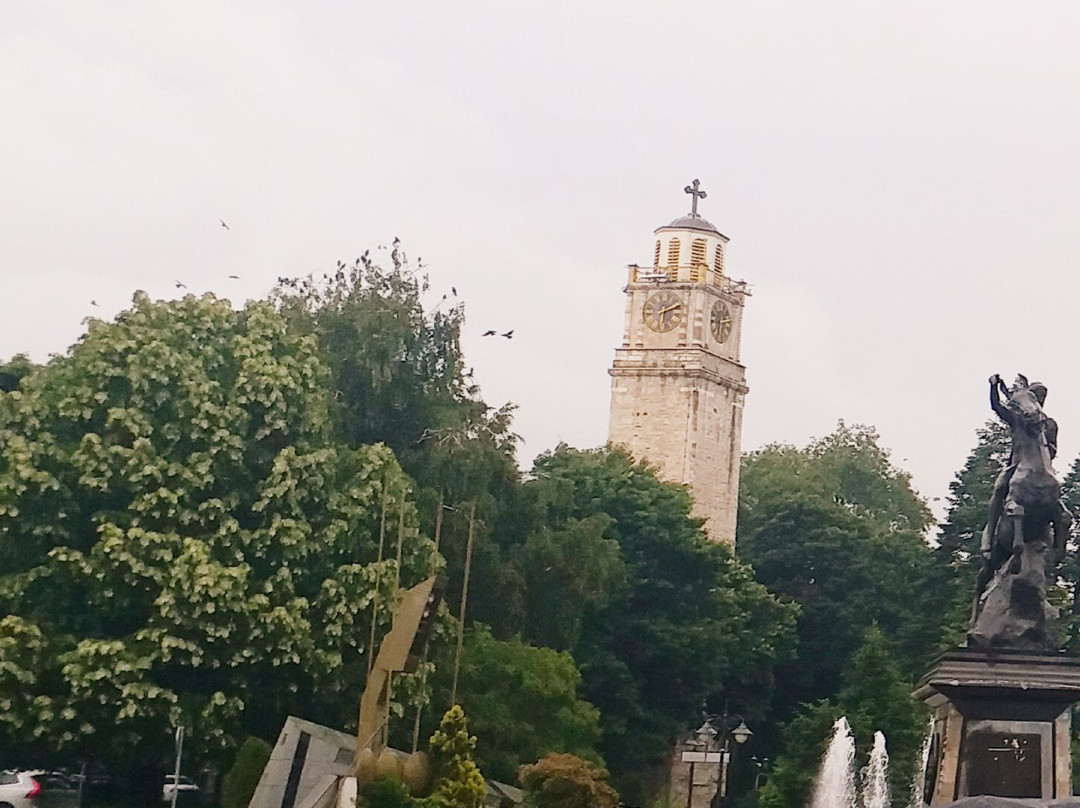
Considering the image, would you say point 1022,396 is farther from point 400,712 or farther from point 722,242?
point 722,242

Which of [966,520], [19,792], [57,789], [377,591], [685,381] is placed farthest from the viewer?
[685,381]

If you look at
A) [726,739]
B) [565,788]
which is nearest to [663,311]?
[726,739]

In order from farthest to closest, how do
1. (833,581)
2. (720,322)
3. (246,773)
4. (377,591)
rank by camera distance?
(720,322)
(833,581)
(377,591)
(246,773)

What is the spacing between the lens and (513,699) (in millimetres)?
45625

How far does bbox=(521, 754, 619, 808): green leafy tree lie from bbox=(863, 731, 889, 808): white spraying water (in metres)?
4.12

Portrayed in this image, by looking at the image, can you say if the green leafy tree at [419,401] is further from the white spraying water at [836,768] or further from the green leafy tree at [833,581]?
the green leafy tree at [833,581]

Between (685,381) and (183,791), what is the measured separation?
124 feet

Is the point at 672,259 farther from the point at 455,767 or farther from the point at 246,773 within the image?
the point at 455,767

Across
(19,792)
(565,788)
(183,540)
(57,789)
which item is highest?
(183,540)

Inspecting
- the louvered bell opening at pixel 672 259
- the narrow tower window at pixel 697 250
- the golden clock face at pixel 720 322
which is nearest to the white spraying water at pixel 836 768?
the golden clock face at pixel 720 322

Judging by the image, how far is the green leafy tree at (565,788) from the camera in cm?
3381

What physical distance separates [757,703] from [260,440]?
88.9ft

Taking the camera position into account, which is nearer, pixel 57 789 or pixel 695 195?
pixel 57 789

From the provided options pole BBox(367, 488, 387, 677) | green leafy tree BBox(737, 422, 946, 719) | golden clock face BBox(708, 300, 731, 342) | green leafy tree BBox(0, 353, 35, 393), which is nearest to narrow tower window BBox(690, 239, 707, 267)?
golden clock face BBox(708, 300, 731, 342)
